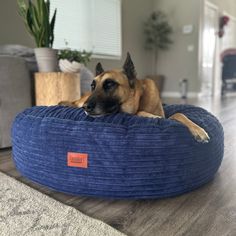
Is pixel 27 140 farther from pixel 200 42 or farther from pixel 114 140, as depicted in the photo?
pixel 200 42

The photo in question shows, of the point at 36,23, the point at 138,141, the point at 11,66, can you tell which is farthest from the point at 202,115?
the point at 36,23

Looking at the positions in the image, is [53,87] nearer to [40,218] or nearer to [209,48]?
[40,218]

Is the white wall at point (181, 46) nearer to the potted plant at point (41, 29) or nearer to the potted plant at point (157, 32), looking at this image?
the potted plant at point (157, 32)

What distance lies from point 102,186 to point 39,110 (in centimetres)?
60

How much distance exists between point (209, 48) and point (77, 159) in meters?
6.27

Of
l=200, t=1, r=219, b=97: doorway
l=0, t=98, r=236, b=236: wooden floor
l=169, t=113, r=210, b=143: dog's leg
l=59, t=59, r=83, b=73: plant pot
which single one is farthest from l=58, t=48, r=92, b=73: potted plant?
l=200, t=1, r=219, b=97: doorway

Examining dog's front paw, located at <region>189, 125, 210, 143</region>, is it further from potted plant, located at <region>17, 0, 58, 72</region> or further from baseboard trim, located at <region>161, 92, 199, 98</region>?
baseboard trim, located at <region>161, 92, 199, 98</region>

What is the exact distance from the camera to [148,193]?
1.20m

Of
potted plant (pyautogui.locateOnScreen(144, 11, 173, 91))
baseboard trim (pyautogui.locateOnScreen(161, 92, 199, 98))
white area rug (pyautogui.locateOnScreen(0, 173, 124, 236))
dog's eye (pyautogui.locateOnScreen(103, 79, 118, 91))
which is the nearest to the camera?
white area rug (pyautogui.locateOnScreen(0, 173, 124, 236))

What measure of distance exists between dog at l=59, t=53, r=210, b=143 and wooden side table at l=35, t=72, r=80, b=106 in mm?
877

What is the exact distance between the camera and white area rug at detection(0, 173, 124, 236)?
0.96m

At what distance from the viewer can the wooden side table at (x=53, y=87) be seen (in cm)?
226

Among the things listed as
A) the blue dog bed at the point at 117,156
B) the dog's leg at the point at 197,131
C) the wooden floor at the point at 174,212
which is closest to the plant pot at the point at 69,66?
the blue dog bed at the point at 117,156

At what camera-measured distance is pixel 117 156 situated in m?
1.16
